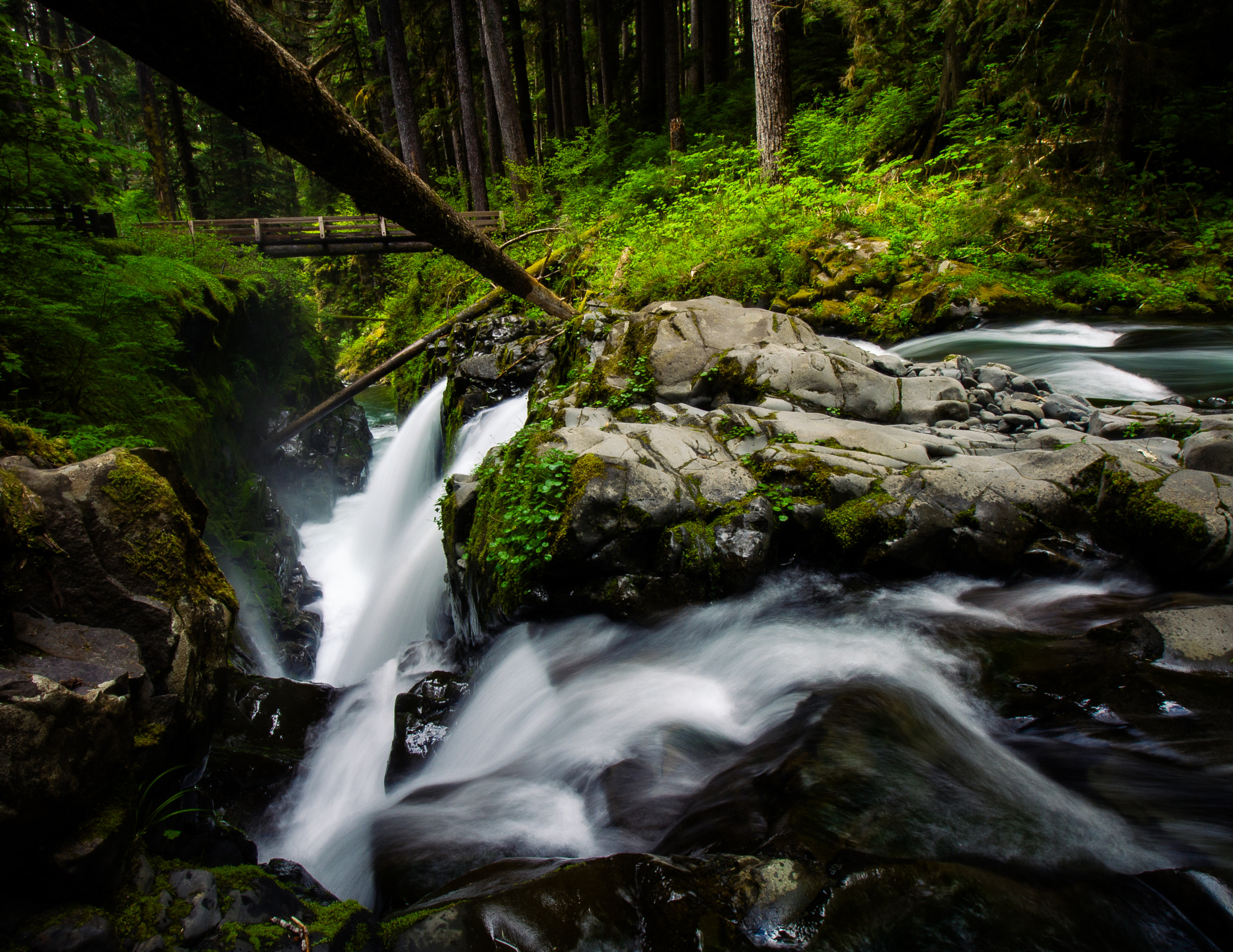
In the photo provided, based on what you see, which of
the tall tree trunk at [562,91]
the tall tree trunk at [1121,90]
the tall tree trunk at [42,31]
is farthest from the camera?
the tall tree trunk at [562,91]

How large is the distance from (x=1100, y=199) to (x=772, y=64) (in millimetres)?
6121

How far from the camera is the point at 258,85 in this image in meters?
3.04

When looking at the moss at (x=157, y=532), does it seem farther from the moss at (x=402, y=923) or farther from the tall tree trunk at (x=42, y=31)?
the tall tree trunk at (x=42, y=31)

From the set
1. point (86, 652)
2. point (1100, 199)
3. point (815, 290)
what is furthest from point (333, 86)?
point (86, 652)

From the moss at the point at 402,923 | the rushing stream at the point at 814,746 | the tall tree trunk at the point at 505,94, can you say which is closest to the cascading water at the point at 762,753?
the rushing stream at the point at 814,746

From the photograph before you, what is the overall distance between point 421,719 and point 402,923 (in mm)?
2157

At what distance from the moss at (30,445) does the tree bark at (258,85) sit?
2.03 metres

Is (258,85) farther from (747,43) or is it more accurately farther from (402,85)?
(747,43)

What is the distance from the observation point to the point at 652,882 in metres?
2.00

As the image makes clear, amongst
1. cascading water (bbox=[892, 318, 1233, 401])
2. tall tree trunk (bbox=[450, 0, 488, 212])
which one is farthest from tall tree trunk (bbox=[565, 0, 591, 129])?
cascading water (bbox=[892, 318, 1233, 401])

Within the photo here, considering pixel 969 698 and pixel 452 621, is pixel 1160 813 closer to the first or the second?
pixel 969 698

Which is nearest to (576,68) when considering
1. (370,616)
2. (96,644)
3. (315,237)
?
(315,237)

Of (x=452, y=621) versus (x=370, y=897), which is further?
(x=452, y=621)

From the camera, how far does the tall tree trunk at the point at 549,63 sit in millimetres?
21472
